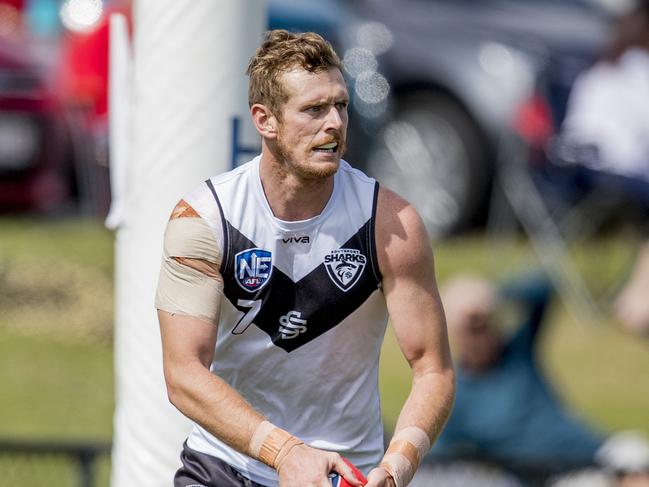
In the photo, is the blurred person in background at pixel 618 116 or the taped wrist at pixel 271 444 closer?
the taped wrist at pixel 271 444

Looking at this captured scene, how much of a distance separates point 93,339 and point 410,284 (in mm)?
6102

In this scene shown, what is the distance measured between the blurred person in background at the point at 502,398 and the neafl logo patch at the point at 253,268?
2.91 meters

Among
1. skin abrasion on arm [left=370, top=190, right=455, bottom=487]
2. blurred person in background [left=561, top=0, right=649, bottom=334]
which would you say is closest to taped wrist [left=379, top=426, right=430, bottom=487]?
skin abrasion on arm [left=370, top=190, right=455, bottom=487]

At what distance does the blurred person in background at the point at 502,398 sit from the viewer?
6848 mm

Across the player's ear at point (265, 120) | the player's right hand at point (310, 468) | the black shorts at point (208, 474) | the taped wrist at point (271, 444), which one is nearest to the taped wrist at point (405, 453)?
the player's right hand at point (310, 468)

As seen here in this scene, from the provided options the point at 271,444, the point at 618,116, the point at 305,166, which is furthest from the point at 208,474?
the point at 618,116

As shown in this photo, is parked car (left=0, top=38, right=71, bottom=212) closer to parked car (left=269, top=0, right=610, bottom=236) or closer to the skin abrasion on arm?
parked car (left=269, top=0, right=610, bottom=236)

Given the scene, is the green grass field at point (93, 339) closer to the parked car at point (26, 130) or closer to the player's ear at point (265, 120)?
the parked car at point (26, 130)

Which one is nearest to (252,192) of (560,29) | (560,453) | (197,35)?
(197,35)

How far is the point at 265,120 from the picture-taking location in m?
4.02

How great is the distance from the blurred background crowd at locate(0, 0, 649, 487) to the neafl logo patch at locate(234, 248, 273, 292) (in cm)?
622

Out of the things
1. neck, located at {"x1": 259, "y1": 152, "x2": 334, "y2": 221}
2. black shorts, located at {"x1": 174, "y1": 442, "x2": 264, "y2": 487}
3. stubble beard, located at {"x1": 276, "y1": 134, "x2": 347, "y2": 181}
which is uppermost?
stubble beard, located at {"x1": 276, "y1": 134, "x2": 347, "y2": 181}

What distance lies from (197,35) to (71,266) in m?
5.97

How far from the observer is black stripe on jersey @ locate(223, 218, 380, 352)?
4043 millimetres
